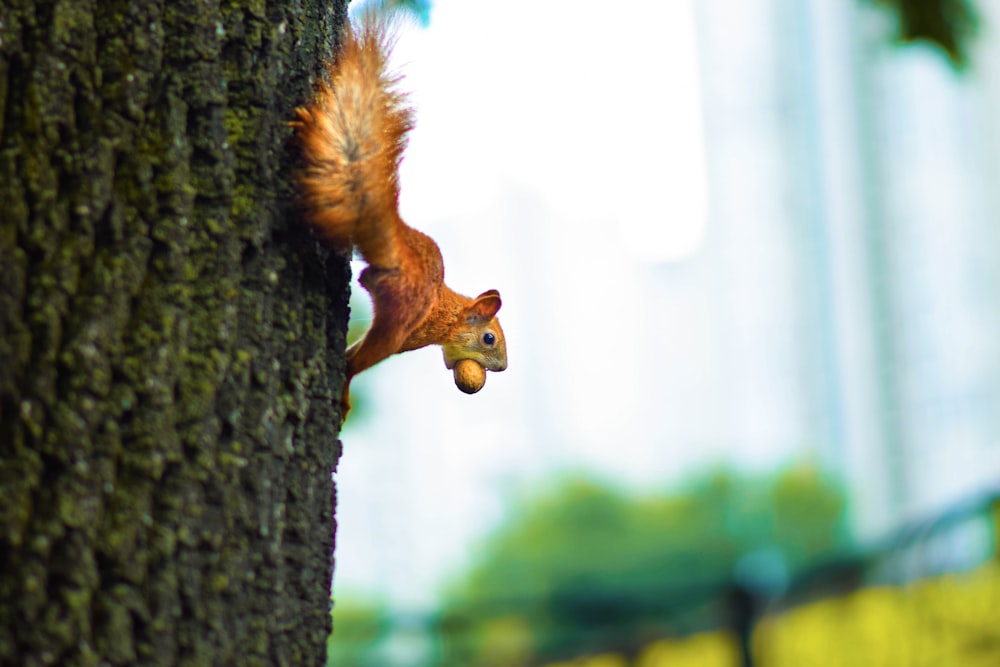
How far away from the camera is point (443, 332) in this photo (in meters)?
0.88

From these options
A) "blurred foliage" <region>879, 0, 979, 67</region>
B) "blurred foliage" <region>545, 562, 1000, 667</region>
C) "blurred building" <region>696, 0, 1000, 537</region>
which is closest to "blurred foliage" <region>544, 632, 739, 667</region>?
"blurred foliage" <region>545, 562, 1000, 667</region>

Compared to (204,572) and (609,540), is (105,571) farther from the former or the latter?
(609,540)

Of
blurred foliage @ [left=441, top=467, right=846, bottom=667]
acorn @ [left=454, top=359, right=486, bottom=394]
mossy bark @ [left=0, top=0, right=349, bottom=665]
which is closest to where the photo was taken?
mossy bark @ [left=0, top=0, right=349, bottom=665]

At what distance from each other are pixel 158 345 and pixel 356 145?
0.18 m

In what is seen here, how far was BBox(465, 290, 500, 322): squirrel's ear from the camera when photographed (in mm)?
898

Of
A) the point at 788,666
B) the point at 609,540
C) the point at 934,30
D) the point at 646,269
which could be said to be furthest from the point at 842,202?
the point at 934,30

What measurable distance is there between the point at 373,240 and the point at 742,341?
4711mm

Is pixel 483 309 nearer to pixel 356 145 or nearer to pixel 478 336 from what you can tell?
pixel 478 336

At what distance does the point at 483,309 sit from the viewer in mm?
901

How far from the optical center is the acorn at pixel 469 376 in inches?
34.7

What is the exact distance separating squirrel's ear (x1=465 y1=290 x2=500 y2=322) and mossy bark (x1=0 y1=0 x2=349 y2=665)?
241 mm

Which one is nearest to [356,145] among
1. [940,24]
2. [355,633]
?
[940,24]

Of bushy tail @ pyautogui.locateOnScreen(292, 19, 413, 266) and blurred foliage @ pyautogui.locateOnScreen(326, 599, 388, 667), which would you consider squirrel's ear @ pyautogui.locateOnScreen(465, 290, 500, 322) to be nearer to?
bushy tail @ pyautogui.locateOnScreen(292, 19, 413, 266)

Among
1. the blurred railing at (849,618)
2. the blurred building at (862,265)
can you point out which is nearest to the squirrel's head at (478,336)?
the blurred railing at (849,618)
